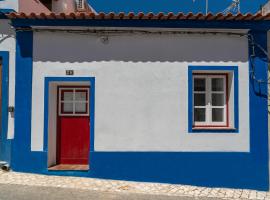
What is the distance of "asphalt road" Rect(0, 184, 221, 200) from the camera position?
5.41m

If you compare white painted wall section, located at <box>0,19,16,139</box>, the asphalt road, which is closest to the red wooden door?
white painted wall section, located at <box>0,19,16,139</box>

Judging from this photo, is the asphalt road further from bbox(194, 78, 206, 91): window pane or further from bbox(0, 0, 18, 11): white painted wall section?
bbox(0, 0, 18, 11): white painted wall section

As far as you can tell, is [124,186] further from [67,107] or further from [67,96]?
[67,96]

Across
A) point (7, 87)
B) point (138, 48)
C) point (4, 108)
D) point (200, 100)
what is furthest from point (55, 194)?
point (200, 100)

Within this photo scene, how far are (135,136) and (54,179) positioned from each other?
2067mm

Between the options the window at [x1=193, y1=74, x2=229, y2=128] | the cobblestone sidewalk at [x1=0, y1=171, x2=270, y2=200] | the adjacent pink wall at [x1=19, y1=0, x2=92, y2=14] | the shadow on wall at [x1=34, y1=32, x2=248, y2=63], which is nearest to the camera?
the cobblestone sidewalk at [x1=0, y1=171, x2=270, y2=200]

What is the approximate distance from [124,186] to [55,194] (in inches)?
59.8

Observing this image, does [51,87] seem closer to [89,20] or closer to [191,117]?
[89,20]

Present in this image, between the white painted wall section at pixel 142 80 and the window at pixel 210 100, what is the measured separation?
35 cm

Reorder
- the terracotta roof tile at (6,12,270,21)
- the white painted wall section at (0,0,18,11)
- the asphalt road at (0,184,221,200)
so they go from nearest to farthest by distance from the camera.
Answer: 1. the asphalt road at (0,184,221,200)
2. the terracotta roof tile at (6,12,270,21)
3. the white painted wall section at (0,0,18,11)

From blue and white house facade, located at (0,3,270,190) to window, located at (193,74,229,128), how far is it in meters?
0.17

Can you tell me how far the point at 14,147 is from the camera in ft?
22.6

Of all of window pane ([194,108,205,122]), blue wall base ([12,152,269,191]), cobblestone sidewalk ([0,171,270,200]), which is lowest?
cobblestone sidewalk ([0,171,270,200])

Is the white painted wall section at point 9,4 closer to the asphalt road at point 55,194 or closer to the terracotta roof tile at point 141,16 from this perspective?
the terracotta roof tile at point 141,16
